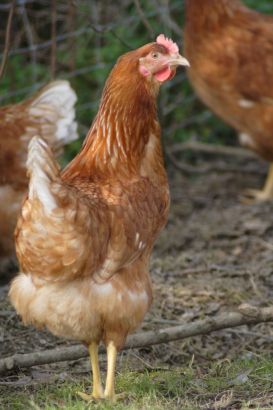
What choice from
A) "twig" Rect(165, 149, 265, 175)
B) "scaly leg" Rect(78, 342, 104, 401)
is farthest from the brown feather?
"scaly leg" Rect(78, 342, 104, 401)

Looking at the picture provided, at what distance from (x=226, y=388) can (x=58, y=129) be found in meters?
2.20

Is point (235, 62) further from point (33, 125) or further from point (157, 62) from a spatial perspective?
point (157, 62)

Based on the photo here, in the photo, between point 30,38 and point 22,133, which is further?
point 30,38

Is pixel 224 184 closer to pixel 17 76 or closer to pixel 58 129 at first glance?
pixel 17 76

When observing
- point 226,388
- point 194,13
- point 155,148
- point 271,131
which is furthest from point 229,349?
point 194,13

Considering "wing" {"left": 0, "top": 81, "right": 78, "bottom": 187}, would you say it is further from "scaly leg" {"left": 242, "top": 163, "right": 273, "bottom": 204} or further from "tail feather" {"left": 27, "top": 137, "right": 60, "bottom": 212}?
"scaly leg" {"left": 242, "top": 163, "right": 273, "bottom": 204}

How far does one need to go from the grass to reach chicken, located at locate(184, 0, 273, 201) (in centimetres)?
283

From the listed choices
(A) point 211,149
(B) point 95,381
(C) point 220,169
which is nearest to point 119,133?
(B) point 95,381

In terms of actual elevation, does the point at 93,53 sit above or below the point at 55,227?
below

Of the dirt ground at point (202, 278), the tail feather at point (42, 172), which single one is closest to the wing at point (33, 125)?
the dirt ground at point (202, 278)

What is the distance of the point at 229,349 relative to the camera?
5.07 meters

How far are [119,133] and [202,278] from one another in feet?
6.07

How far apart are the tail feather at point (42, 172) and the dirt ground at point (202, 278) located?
1.16 metres

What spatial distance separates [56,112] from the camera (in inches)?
225
